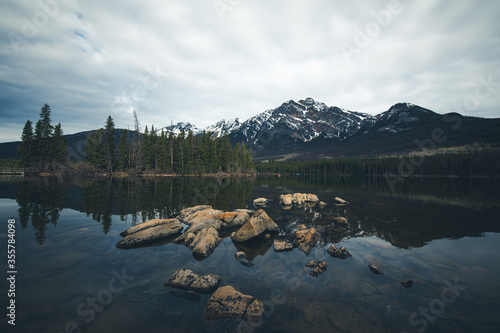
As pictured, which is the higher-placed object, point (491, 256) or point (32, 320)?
point (32, 320)

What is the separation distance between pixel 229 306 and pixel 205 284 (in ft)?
5.48

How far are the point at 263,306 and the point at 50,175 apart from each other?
281 feet

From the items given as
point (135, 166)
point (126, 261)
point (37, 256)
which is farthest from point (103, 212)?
point (135, 166)

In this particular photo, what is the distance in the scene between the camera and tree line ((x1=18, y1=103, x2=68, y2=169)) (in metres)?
58.7

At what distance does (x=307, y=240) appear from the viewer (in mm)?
12344

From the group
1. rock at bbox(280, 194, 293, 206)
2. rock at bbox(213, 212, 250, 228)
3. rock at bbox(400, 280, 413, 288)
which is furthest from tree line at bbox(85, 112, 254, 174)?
rock at bbox(400, 280, 413, 288)

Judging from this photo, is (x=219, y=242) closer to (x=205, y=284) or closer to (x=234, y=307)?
(x=205, y=284)

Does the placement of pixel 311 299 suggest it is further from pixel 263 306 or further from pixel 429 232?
pixel 429 232

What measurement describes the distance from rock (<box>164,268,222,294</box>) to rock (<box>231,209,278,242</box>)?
15.8 feet

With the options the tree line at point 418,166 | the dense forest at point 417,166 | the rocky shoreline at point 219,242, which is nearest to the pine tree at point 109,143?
the rocky shoreline at point 219,242

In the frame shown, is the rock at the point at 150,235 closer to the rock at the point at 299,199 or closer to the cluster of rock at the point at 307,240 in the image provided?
the cluster of rock at the point at 307,240

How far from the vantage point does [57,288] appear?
7355 mm

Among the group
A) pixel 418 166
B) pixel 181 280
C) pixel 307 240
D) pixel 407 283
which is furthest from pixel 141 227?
pixel 418 166

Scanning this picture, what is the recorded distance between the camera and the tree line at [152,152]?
225 feet
